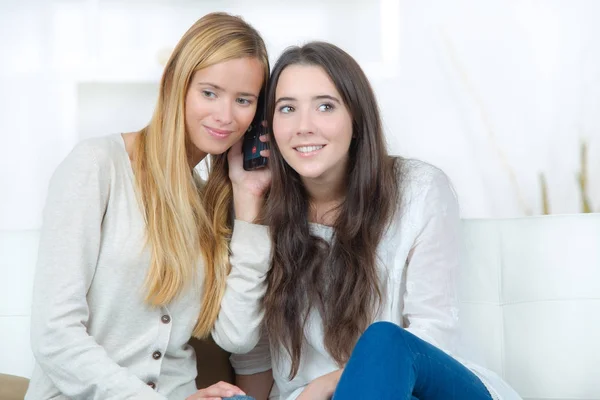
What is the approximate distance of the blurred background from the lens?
9.16ft

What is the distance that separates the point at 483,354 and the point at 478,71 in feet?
3.17

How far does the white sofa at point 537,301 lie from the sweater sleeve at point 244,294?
613 millimetres

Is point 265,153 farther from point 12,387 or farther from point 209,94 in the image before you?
point 12,387

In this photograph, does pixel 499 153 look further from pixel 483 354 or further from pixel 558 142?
pixel 483 354

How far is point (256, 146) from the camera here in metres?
2.17

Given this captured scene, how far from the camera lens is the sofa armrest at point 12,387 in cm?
213

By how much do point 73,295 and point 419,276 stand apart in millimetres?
776

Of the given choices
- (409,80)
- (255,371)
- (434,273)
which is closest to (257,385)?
(255,371)

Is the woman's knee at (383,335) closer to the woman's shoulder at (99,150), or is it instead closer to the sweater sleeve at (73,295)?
the sweater sleeve at (73,295)

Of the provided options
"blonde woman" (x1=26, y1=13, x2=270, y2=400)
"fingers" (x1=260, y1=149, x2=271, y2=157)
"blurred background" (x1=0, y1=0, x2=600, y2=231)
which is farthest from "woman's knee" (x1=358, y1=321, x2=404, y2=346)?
"blurred background" (x1=0, y1=0, x2=600, y2=231)

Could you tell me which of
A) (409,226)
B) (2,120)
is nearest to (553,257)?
(409,226)

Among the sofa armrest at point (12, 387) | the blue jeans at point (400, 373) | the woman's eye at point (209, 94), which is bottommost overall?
the sofa armrest at point (12, 387)

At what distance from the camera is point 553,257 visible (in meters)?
2.36

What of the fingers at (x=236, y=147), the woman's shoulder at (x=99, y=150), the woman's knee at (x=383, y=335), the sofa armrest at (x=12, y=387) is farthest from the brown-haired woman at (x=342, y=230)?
the sofa armrest at (x=12, y=387)
